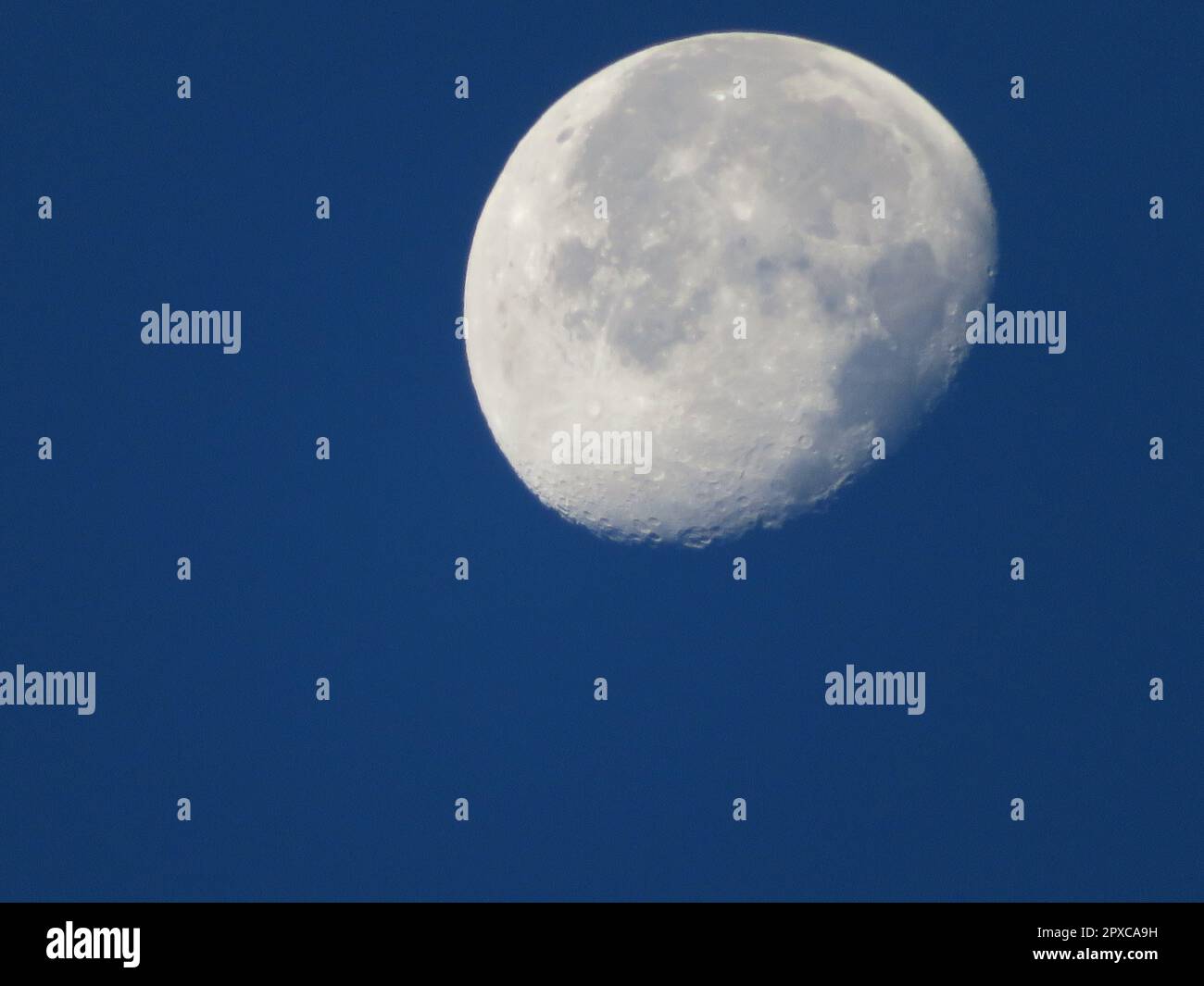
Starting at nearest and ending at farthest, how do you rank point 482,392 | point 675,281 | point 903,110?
point 675,281
point 903,110
point 482,392

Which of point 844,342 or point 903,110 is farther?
point 903,110

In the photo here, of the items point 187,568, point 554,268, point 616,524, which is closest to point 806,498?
point 616,524

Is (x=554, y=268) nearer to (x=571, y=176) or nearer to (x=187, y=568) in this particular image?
(x=571, y=176)

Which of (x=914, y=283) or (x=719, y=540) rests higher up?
(x=914, y=283)

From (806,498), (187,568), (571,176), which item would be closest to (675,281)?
(571,176)

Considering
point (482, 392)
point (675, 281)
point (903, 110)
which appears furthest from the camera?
point (482, 392)

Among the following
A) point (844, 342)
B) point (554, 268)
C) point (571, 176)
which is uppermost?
point (571, 176)
